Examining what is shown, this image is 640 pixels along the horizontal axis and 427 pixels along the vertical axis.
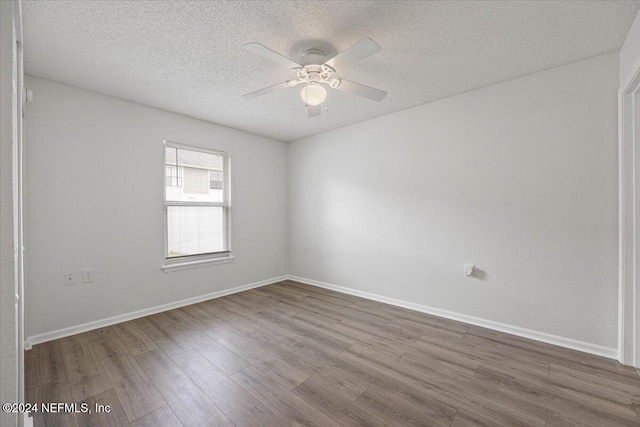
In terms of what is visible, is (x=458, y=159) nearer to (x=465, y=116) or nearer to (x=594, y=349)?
(x=465, y=116)

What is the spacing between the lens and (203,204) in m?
3.69

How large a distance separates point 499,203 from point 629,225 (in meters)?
0.86

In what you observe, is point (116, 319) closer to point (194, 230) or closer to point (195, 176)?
point (194, 230)

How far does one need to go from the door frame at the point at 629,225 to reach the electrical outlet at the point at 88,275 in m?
4.71

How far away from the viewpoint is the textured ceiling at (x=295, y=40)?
1.67 m

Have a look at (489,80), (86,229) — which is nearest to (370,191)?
(489,80)

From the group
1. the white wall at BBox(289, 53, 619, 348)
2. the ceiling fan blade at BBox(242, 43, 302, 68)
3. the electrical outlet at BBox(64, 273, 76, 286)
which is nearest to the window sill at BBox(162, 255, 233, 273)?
the electrical outlet at BBox(64, 273, 76, 286)

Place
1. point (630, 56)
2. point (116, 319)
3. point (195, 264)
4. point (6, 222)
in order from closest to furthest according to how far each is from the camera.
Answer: point (6, 222) → point (630, 56) → point (116, 319) → point (195, 264)

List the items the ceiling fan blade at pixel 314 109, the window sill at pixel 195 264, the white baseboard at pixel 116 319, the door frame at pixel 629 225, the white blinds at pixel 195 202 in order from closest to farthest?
the door frame at pixel 629 225 → the ceiling fan blade at pixel 314 109 → the white baseboard at pixel 116 319 → the window sill at pixel 195 264 → the white blinds at pixel 195 202

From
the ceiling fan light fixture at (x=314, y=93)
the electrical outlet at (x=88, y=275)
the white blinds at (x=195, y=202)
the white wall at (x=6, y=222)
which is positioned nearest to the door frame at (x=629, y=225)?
the ceiling fan light fixture at (x=314, y=93)

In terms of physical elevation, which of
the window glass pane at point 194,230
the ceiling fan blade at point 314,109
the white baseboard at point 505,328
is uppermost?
the ceiling fan blade at point 314,109

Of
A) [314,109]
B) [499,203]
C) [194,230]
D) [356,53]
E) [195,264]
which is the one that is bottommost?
[195,264]

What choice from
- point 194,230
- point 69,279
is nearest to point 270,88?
point 194,230

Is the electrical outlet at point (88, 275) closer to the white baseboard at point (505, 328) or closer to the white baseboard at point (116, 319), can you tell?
the white baseboard at point (116, 319)
